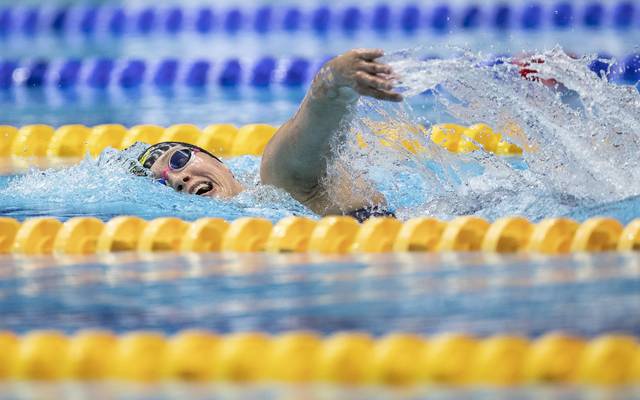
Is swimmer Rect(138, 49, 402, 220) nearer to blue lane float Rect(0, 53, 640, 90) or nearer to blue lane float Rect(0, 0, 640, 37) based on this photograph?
blue lane float Rect(0, 53, 640, 90)

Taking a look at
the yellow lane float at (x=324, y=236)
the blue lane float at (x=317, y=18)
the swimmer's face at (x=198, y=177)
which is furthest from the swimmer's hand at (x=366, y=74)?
the blue lane float at (x=317, y=18)

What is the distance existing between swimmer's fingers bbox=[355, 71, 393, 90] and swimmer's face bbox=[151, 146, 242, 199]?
945 millimetres

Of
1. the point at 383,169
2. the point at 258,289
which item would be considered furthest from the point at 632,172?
the point at 258,289

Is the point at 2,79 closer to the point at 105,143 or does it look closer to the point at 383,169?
the point at 105,143

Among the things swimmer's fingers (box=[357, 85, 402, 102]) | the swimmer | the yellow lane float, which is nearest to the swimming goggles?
the swimmer

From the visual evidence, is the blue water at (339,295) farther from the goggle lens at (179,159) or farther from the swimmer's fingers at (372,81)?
the goggle lens at (179,159)

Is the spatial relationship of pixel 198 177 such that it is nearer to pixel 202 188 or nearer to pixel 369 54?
pixel 202 188

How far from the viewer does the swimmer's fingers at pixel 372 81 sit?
2.78 metres

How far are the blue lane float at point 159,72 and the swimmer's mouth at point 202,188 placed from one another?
3.05 metres

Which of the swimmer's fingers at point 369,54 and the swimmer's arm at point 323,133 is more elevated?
the swimmer's fingers at point 369,54

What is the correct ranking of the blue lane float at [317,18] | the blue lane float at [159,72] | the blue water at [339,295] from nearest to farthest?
1. the blue water at [339,295]
2. the blue lane float at [159,72]
3. the blue lane float at [317,18]

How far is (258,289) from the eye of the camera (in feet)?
8.02

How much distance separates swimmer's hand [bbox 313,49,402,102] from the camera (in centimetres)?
278

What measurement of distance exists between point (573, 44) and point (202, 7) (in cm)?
310
